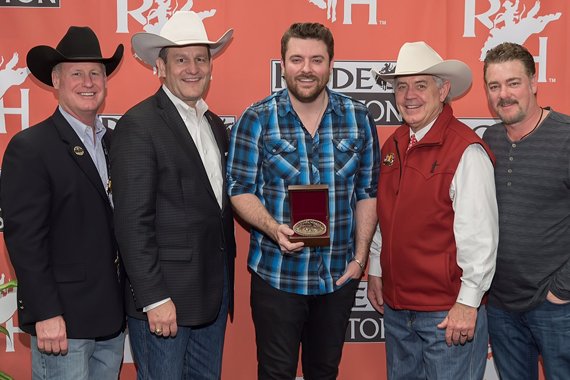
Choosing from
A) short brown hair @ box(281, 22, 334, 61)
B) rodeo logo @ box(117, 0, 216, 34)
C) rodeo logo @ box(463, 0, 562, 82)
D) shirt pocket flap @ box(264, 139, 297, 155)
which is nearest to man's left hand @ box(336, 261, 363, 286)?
shirt pocket flap @ box(264, 139, 297, 155)

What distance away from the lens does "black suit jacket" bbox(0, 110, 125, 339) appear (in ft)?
7.43

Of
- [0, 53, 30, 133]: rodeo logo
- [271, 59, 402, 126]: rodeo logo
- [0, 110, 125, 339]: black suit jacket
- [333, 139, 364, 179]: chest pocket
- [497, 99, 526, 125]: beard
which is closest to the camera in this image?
[0, 110, 125, 339]: black suit jacket

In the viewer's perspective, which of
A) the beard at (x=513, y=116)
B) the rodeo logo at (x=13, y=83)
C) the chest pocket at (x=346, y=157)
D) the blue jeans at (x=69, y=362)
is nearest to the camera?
the blue jeans at (x=69, y=362)

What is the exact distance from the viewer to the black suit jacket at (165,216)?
239 centimetres

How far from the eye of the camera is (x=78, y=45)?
2.65m

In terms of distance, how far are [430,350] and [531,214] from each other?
2.92 feet

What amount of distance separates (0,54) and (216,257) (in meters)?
2.14

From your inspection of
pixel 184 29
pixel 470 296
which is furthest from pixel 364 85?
pixel 470 296

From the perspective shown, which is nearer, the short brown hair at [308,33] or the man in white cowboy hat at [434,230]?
the man in white cowboy hat at [434,230]

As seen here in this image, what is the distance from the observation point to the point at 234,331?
3713mm

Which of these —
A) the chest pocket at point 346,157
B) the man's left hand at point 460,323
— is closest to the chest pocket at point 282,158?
the chest pocket at point 346,157

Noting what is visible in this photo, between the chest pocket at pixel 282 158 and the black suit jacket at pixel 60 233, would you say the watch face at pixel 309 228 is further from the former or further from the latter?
the black suit jacket at pixel 60 233

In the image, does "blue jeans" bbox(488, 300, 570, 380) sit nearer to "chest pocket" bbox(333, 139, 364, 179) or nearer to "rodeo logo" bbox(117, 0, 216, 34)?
"chest pocket" bbox(333, 139, 364, 179)

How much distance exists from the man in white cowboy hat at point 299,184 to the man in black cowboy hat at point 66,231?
0.73 m
